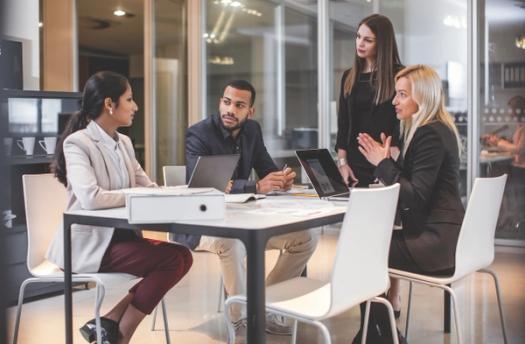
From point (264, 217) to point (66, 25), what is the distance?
6.50 meters

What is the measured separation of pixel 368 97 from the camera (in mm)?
3125

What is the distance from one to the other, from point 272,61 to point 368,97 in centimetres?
391

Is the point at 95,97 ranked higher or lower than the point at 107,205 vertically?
higher

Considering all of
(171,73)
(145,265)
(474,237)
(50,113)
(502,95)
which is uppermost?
(171,73)

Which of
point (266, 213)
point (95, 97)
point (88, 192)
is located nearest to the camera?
point (266, 213)

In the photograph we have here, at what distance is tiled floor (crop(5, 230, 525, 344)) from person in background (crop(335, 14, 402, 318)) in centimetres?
27

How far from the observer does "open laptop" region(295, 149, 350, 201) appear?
249 centimetres

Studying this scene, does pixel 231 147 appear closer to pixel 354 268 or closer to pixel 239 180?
pixel 239 180

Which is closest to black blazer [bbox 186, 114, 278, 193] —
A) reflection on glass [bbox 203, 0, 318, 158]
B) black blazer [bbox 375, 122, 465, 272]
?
black blazer [bbox 375, 122, 465, 272]

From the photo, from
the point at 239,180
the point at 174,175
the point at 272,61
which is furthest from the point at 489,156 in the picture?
the point at 239,180

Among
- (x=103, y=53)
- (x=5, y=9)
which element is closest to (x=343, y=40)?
(x=5, y=9)

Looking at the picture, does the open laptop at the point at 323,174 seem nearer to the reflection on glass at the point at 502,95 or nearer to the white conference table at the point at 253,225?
the white conference table at the point at 253,225

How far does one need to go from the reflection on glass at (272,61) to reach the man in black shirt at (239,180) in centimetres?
360

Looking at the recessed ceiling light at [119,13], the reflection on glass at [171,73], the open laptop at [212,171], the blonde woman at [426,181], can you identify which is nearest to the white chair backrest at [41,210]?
the open laptop at [212,171]
